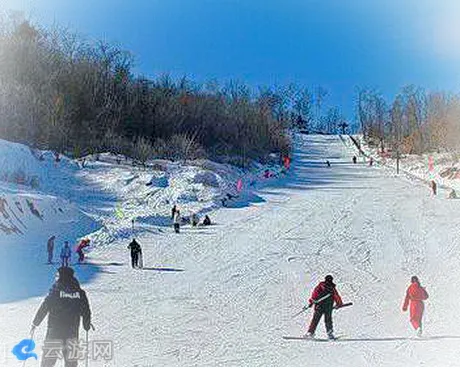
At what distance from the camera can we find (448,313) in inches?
587

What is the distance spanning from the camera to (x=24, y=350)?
10828mm

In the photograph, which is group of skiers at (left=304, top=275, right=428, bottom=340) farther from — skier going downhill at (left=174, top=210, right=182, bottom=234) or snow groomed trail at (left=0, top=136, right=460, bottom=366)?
skier going downhill at (left=174, top=210, right=182, bottom=234)

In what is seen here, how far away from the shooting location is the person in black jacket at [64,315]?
27.3ft

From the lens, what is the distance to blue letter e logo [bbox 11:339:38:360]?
10.5m

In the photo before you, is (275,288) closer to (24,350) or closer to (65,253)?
(65,253)

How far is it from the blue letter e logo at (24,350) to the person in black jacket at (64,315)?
2.20 metres

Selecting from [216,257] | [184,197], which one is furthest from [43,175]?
[216,257]

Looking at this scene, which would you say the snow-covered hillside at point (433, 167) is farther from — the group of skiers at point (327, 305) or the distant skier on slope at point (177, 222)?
the group of skiers at point (327, 305)

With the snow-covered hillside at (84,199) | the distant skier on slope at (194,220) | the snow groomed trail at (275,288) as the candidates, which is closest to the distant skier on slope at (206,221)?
the distant skier on slope at (194,220)

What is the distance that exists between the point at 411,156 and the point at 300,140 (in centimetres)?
3101

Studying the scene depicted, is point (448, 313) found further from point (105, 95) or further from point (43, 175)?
point (105, 95)

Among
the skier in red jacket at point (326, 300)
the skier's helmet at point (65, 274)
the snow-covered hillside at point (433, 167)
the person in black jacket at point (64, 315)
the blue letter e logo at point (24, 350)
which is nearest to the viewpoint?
the person in black jacket at point (64, 315)

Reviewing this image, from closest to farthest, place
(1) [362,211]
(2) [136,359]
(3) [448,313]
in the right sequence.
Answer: (2) [136,359], (3) [448,313], (1) [362,211]

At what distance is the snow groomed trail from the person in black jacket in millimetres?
2058
